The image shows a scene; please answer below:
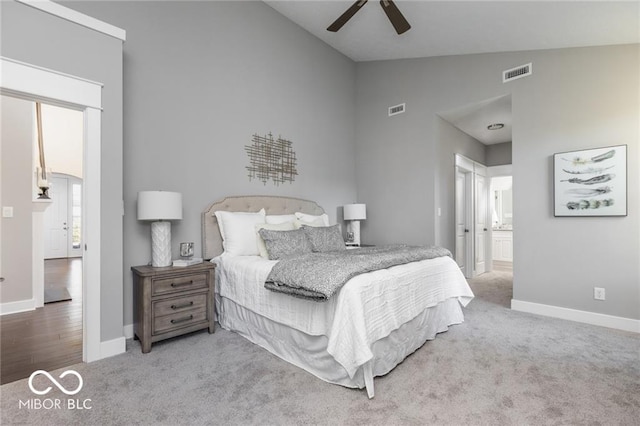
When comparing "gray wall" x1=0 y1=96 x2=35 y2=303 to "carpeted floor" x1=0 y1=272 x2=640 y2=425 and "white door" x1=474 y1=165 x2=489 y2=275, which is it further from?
"white door" x1=474 y1=165 x2=489 y2=275

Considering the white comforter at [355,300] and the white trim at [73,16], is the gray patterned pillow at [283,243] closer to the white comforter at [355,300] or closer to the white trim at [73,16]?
the white comforter at [355,300]

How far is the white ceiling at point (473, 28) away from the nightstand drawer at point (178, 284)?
3487 mm

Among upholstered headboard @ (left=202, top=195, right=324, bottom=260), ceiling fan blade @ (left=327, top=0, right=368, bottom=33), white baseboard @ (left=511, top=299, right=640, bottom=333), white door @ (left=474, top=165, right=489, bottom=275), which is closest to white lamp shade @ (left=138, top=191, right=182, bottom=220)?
upholstered headboard @ (left=202, top=195, right=324, bottom=260)

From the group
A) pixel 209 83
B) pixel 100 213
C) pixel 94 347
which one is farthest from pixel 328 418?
pixel 209 83

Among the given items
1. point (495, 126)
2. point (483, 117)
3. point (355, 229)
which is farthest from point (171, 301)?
point (495, 126)

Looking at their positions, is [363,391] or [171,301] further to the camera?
[171,301]

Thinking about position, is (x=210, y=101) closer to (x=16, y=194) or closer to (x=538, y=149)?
(x=16, y=194)

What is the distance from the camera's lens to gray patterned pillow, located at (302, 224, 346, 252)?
3.30 metres

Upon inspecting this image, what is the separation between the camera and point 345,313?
193 cm

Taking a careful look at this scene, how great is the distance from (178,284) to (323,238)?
1.49 m

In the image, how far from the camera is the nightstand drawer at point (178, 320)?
2.52 meters

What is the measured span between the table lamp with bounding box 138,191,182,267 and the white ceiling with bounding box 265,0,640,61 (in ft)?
9.74

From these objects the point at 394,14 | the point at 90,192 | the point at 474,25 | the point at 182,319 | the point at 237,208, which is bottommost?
the point at 182,319

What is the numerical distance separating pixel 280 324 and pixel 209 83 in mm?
2680
